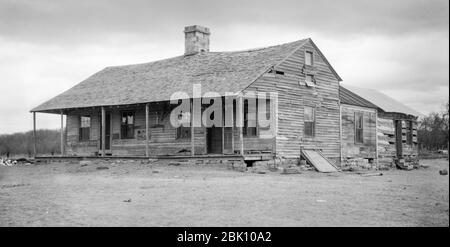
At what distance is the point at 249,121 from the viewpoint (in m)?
24.0

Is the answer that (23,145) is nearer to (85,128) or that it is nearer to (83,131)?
(83,131)

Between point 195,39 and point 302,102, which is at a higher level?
point 195,39

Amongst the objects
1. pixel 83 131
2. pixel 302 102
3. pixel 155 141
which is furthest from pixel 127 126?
pixel 302 102

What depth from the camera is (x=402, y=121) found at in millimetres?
32344

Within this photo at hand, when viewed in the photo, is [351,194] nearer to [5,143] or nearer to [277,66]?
[277,66]

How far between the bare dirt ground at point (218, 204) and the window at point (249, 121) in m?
7.37

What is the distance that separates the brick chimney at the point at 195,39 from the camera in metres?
30.3

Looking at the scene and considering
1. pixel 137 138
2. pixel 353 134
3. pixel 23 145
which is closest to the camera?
pixel 137 138

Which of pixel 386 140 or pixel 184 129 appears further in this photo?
pixel 386 140

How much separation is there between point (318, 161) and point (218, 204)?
13697 millimetres

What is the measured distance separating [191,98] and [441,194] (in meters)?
12.8

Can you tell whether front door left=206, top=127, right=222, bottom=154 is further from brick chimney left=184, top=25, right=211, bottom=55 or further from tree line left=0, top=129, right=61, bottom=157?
tree line left=0, top=129, right=61, bottom=157

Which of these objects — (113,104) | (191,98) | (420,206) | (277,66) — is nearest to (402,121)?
(277,66)

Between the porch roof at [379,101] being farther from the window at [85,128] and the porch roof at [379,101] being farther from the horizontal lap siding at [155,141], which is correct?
the window at [85,128]
